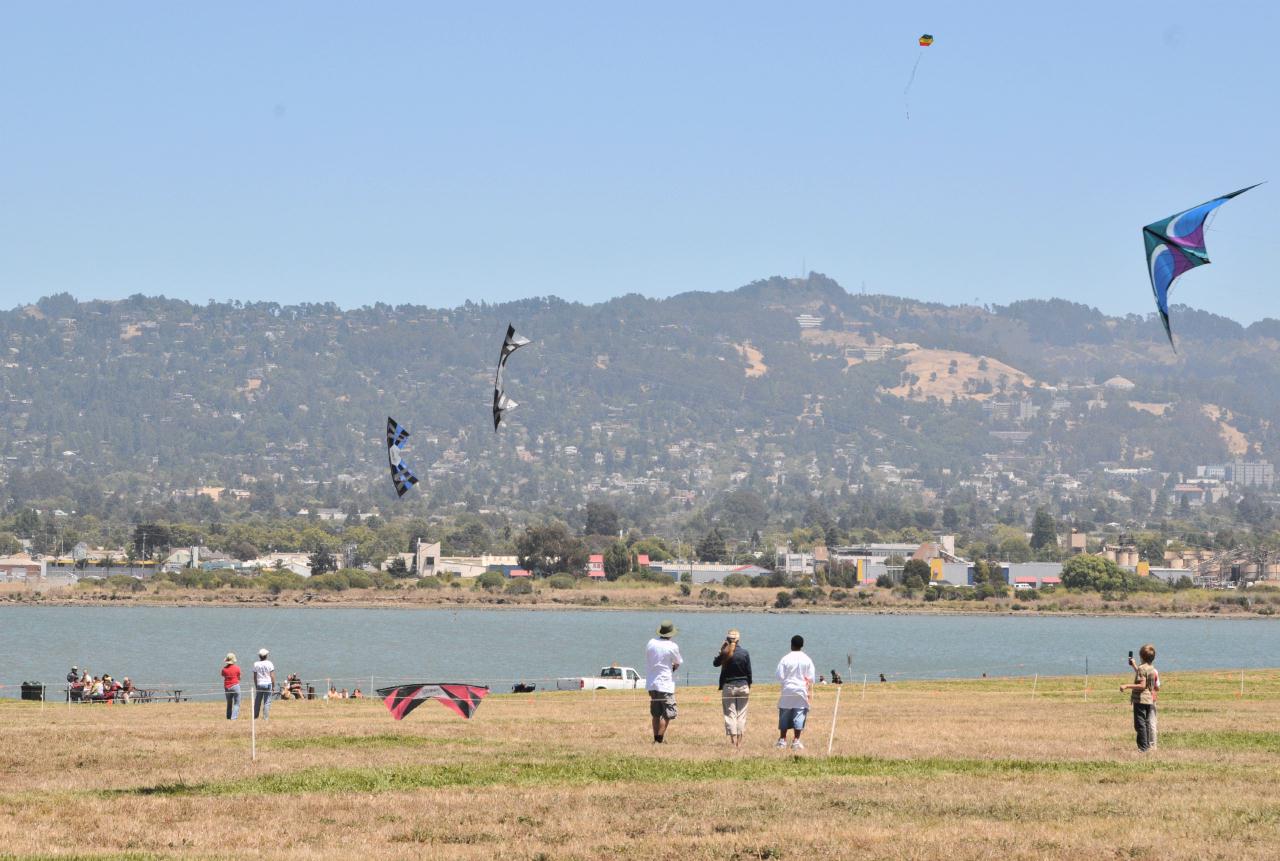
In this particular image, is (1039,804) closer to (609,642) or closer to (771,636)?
(609,642)

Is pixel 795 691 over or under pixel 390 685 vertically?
over

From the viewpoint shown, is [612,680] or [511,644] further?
[511,644]

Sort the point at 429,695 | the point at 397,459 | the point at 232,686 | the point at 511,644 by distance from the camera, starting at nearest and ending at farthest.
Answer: the point at 429,695 → the point at 232,686 → the point at 397,459 → the point at 511,644

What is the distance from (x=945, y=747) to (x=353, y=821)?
9692mm

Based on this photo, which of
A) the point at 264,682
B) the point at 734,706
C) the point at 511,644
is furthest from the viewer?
the point at 511,644

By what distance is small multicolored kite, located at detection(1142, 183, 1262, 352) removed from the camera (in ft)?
96.6

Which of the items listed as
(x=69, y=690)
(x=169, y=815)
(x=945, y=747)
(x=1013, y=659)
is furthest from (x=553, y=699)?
(x=1013, y=659)

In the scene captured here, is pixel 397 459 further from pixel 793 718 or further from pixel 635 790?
pixel 635 790

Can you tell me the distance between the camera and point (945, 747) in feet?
81.9

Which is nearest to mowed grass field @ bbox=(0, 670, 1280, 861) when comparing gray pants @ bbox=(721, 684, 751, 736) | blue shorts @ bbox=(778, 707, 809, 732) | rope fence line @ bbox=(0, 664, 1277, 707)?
gray pants @ bbox=(721, 684, 751, 736)

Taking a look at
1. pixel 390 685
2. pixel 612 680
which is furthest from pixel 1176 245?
pixel 390 685

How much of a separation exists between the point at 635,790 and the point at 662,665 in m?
5.46

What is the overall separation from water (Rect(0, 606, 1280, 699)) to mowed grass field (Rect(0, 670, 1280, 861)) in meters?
44.1

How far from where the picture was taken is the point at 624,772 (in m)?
21.6
